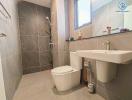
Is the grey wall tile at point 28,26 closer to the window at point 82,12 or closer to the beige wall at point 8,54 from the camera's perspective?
the beige wall at point 8,54

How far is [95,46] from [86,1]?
114 centimetres

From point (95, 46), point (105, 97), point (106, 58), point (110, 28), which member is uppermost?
point (110, 28)

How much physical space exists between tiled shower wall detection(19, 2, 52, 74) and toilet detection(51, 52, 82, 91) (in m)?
1.52

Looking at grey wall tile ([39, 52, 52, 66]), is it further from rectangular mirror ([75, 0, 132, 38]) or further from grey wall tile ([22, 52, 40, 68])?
rectangular mirror ([75, 0, 132, 38])

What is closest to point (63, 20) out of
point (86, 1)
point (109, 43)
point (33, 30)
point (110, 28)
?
point (86, 1)

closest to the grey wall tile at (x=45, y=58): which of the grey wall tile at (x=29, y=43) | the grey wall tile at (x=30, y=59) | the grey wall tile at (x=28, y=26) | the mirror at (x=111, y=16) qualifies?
the grey wall tile at (x=30, y=59)

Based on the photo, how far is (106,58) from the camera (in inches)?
34.7

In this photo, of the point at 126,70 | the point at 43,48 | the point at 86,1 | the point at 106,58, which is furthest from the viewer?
the point at 43,48

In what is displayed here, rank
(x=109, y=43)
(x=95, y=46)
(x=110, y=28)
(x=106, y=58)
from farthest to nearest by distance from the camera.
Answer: (x=95, y=46) → (x=110, y=28) → (x=109, y=43) → (x=106, y=58)

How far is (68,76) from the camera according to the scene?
1.73 m

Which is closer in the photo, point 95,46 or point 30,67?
point 95,46

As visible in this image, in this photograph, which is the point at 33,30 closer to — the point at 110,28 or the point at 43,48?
the point at 43,48

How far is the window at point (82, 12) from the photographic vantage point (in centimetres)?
208

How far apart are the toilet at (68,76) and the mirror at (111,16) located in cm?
68
